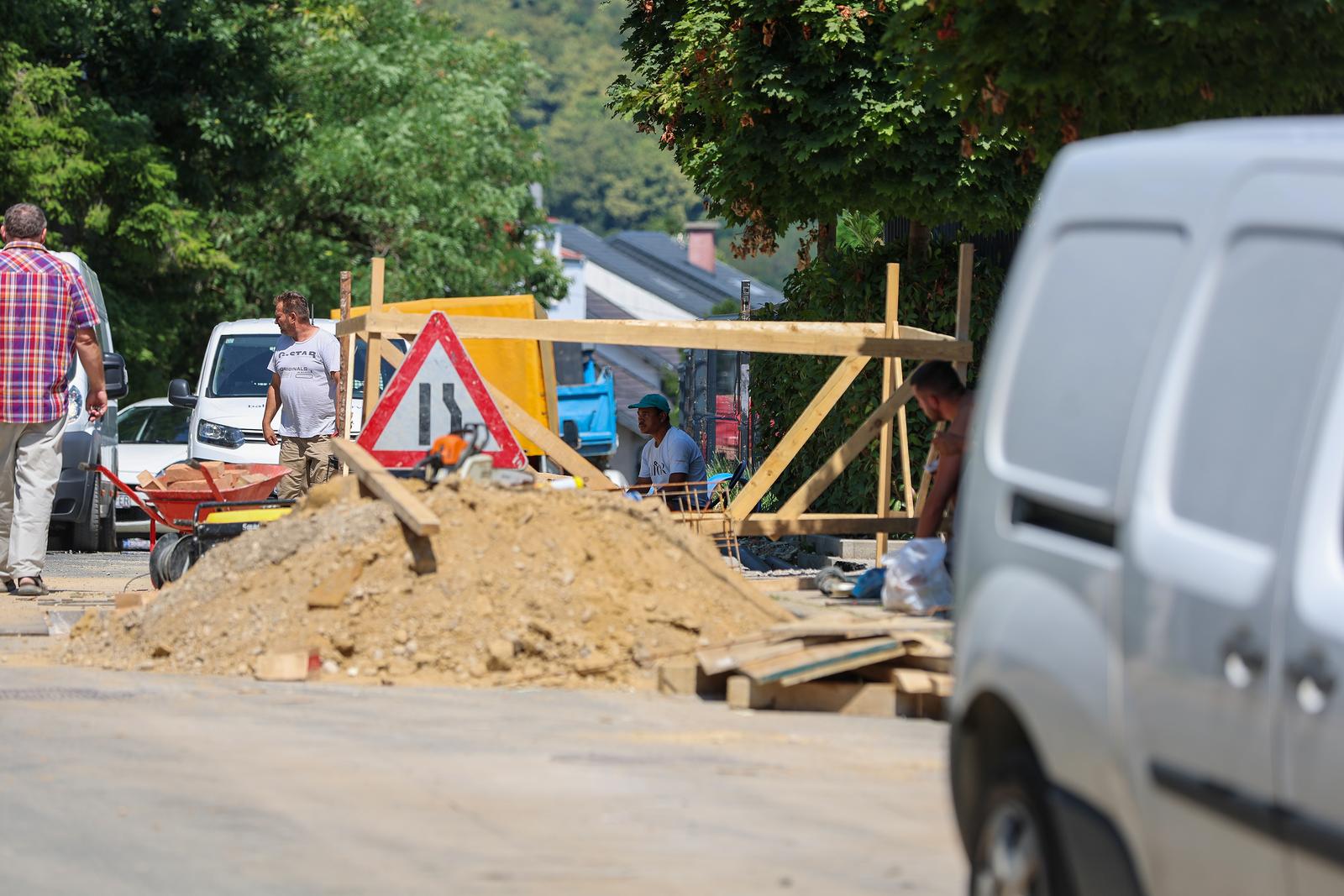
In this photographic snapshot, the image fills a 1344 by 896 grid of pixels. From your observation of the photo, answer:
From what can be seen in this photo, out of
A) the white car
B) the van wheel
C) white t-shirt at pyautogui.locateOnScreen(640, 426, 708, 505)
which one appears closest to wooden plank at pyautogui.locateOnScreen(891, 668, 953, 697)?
the van wheel

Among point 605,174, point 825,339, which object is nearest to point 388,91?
point 825,339

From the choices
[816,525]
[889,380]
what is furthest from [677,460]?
[816,525]

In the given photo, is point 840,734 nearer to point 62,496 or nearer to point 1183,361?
point 1183,361

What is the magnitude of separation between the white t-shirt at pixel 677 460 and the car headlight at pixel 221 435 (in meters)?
4.20

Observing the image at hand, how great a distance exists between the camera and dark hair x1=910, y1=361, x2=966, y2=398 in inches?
400

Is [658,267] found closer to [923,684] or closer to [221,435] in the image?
[221,435]

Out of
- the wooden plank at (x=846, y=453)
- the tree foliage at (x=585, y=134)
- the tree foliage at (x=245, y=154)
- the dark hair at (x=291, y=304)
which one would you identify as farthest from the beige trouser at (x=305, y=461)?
the tree foliage at (x=585, y=134)

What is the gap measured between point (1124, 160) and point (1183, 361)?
2.13ft

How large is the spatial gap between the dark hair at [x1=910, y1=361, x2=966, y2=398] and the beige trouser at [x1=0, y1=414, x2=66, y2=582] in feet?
17.0

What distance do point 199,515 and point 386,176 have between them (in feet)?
84.9

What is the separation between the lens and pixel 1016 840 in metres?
4.35

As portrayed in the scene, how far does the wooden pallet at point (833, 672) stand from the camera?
26.6 ft

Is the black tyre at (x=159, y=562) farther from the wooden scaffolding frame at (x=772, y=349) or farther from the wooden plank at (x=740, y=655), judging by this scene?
the wooden plank at (x=740, y=655)

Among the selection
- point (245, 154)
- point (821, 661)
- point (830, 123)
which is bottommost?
point (821, 661)
